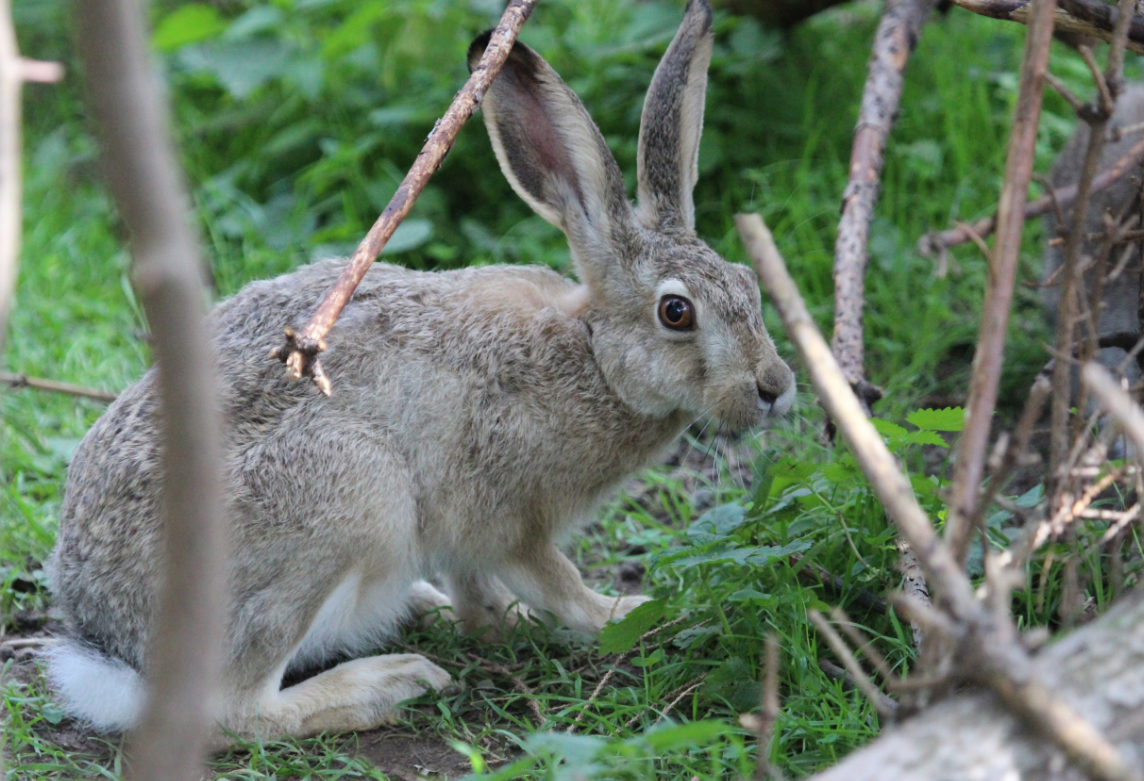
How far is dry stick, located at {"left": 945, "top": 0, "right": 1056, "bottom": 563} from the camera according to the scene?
1822 millimetres

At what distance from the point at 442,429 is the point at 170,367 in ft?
5.89

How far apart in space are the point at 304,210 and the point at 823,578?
3.20 metres

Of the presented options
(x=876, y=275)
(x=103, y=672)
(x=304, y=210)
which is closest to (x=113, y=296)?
(x=304, y=210)

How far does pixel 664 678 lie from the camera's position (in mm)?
2941

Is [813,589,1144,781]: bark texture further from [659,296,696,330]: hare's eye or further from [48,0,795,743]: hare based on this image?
[659,296,696,330]: hare's eye

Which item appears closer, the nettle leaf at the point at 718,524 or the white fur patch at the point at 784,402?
the nettle leaf at the point at 718,524

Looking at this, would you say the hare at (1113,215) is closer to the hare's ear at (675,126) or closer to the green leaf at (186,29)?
the hare's ear at (675,126)

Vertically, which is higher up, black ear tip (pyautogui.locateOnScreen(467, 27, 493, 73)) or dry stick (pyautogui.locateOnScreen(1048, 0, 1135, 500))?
black ear tip (pyautogui.locateOnScreen(467, 27, 493, 73))

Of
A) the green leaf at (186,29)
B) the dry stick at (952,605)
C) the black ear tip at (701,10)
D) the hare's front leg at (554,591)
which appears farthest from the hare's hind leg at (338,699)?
the green leaf at (186,29)

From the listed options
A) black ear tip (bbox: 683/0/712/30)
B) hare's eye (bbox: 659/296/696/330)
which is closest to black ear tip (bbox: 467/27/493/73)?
→ black ear tip (bbox: 683/0/712/30)

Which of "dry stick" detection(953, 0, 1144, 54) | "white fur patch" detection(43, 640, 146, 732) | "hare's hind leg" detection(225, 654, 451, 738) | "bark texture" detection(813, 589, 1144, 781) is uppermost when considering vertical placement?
"dry stick" detection(953, 0, 1144, 54)

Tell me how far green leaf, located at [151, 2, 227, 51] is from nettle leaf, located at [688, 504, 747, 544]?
3750 millimetres

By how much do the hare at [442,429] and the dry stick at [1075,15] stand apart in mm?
924

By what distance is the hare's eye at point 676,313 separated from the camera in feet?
10.5
